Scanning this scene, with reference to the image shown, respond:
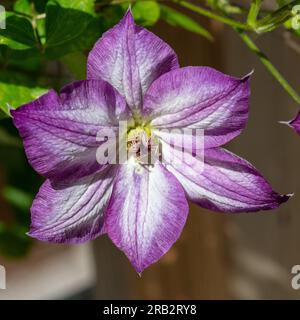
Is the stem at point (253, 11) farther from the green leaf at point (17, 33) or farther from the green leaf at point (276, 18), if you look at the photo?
the green leaf at point (17, 33)

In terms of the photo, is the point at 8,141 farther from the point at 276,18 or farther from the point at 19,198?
the point at 276,18

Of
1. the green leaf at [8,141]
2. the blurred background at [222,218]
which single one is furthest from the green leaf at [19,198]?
the green leaf at [8,141]

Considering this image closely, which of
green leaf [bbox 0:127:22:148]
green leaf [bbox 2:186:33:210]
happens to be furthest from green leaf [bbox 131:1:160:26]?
green leaf [bbox 2:186:33:210]

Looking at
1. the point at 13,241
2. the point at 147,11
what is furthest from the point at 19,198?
the point at 147,11

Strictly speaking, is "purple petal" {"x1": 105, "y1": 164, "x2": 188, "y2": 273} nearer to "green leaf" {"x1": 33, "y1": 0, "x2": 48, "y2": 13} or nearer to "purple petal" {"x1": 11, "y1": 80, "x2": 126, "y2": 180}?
"purple petal" {"x1": 11, "y1": 80, "x2": 126, "y2": 180}

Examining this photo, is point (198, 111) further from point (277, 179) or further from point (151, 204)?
point (277, 179)
